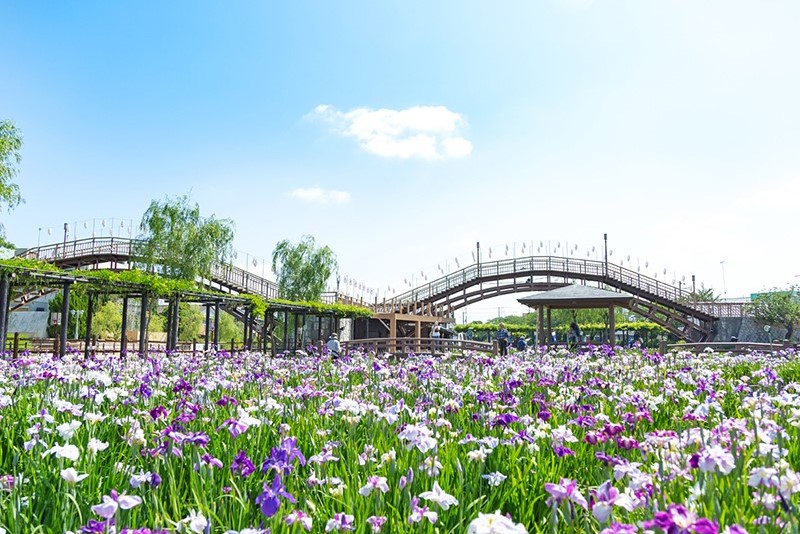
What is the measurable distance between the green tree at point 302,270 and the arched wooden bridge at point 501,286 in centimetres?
84

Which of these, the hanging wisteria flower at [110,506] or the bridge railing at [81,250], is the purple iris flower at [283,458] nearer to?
the hanging wisteria flower at [110,506]

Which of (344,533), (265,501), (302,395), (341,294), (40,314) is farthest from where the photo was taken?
(40,314)

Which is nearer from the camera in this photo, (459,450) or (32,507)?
(32,507)

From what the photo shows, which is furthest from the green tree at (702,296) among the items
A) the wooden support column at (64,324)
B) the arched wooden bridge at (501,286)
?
the wooden support column at (64,324)

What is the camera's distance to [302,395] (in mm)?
4449

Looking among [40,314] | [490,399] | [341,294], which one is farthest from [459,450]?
[40,314]

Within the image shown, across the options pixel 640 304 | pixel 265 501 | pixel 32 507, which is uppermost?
pixel 640 304

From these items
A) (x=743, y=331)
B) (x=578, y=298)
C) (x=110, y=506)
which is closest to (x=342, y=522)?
(x=110, y=506)

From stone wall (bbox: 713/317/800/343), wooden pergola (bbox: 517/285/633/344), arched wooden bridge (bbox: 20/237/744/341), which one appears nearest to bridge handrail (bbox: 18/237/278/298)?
arched wooden bridge (bbox: 20/237/744/341)

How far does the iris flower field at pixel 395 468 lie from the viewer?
189 centimetres

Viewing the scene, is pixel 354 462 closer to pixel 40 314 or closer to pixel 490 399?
pixel 490 399

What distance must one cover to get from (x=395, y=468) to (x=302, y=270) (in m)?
29.3

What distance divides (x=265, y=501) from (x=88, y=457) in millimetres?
1631

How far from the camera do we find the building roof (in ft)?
60.0
